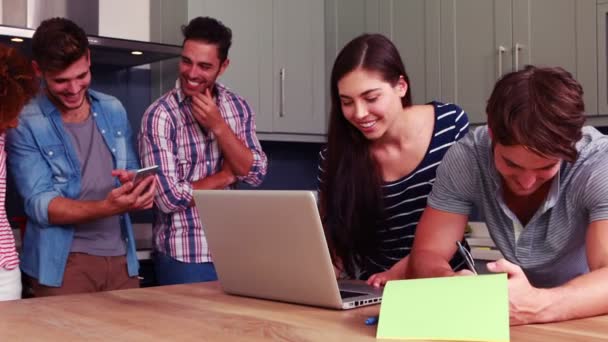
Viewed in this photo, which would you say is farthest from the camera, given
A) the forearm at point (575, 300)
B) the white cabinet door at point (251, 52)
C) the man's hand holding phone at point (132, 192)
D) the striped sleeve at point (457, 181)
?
the white cabinet door at point (251, 52)

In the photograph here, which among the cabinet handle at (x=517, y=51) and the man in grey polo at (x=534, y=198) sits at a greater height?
the cabinet handle at (x=517, y=51)

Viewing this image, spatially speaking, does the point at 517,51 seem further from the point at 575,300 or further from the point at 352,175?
the point at 575,300

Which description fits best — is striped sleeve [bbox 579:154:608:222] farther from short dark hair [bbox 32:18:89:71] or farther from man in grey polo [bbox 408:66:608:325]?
short dark hair [bbox 32:18:89:71]

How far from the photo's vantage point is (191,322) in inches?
52.8

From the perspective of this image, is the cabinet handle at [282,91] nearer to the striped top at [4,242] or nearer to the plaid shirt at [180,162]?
the plaid shirt at [180,162]

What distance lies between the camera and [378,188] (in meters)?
1.91

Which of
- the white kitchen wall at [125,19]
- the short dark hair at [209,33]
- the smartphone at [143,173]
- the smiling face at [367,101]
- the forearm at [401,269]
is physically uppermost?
the white kitchen wall at [125,19]

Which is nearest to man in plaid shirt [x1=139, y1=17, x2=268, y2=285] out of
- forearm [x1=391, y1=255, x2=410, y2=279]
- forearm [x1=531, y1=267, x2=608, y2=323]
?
forearm [x1=391, y1=255, x2=410, y2=279]

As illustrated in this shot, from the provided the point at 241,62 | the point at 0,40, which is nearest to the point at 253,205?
the point at 0,40

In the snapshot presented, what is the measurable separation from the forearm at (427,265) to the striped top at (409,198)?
295mm

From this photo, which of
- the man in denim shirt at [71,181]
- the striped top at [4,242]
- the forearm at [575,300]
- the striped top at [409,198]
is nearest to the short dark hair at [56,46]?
the man in denim shirt at [71,181]

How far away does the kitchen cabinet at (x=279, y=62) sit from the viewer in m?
3.44

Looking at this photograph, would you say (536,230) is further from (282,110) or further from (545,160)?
(282,110)

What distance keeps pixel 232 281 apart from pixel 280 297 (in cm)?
14
